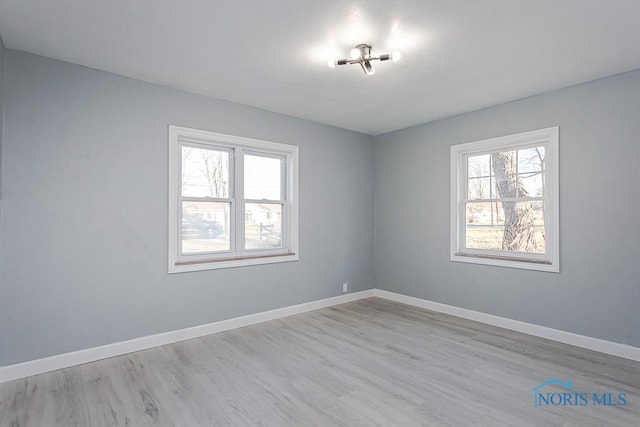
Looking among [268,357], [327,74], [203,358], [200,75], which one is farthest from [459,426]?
[200,75]

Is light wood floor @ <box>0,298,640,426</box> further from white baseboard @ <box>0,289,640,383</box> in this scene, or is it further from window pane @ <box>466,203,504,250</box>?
window pane @ <box>466,203,504,250</box>

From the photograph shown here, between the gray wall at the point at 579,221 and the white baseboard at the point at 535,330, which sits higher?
the gray wall at the point at 579,221

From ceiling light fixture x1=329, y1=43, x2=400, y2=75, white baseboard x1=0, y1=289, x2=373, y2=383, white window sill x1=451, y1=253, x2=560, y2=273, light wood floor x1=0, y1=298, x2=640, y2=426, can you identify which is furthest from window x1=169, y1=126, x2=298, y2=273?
white window sill x1=451, y1=253, x2=560, y2=273

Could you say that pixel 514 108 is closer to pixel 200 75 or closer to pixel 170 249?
pixel 200 75

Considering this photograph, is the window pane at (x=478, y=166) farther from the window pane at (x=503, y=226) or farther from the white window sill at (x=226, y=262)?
the white window sill at (x=226, y=262)

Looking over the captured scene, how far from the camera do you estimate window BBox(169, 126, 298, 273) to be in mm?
3574

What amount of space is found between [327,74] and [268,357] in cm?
272

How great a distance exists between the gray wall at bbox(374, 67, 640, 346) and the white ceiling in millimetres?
292

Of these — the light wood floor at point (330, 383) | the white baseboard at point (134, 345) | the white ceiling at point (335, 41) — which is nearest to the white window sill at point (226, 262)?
the white baseboard at point (134, 345)

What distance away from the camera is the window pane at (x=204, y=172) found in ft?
12.1

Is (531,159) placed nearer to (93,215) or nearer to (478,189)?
(478,189)

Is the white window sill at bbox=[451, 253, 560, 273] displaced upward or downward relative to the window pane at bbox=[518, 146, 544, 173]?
downward

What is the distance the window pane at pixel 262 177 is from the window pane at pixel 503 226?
259cm

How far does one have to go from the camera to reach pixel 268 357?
3.05 metres
